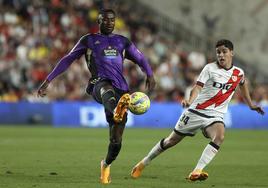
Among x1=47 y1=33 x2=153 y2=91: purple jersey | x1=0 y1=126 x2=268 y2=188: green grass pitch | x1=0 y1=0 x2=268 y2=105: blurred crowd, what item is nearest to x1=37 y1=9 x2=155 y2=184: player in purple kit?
x1=47 y1=33 x2=153 y2=91: purple jersey

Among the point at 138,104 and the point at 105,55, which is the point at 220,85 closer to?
the point at 138,104

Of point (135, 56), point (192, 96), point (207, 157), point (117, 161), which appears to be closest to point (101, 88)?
point (135, 56)

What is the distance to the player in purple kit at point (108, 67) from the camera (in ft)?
34.2

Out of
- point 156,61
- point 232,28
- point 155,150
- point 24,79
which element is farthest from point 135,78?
point 155,150

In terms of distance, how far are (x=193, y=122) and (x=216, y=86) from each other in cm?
61

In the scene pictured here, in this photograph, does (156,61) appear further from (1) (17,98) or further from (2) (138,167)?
(2) (138,167)

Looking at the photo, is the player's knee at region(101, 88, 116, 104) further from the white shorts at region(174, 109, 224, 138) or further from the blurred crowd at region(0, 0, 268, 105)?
the blurred crowd at region(0, 0, 268, 105)

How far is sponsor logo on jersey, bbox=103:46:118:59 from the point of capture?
10609 mm

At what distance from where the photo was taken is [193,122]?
1090 centimetres

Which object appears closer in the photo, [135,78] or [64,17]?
[135,78]

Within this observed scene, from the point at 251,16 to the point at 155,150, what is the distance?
72.3 feet

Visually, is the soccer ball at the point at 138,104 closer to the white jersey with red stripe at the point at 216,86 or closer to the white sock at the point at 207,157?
the white jersey with red stripe at the point at 216,86

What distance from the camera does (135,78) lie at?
27.8 metres

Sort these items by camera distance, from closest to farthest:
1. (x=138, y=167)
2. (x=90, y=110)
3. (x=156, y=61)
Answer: (x=138, y=167) → (x=90, y=110) → (x=156, y=61)
